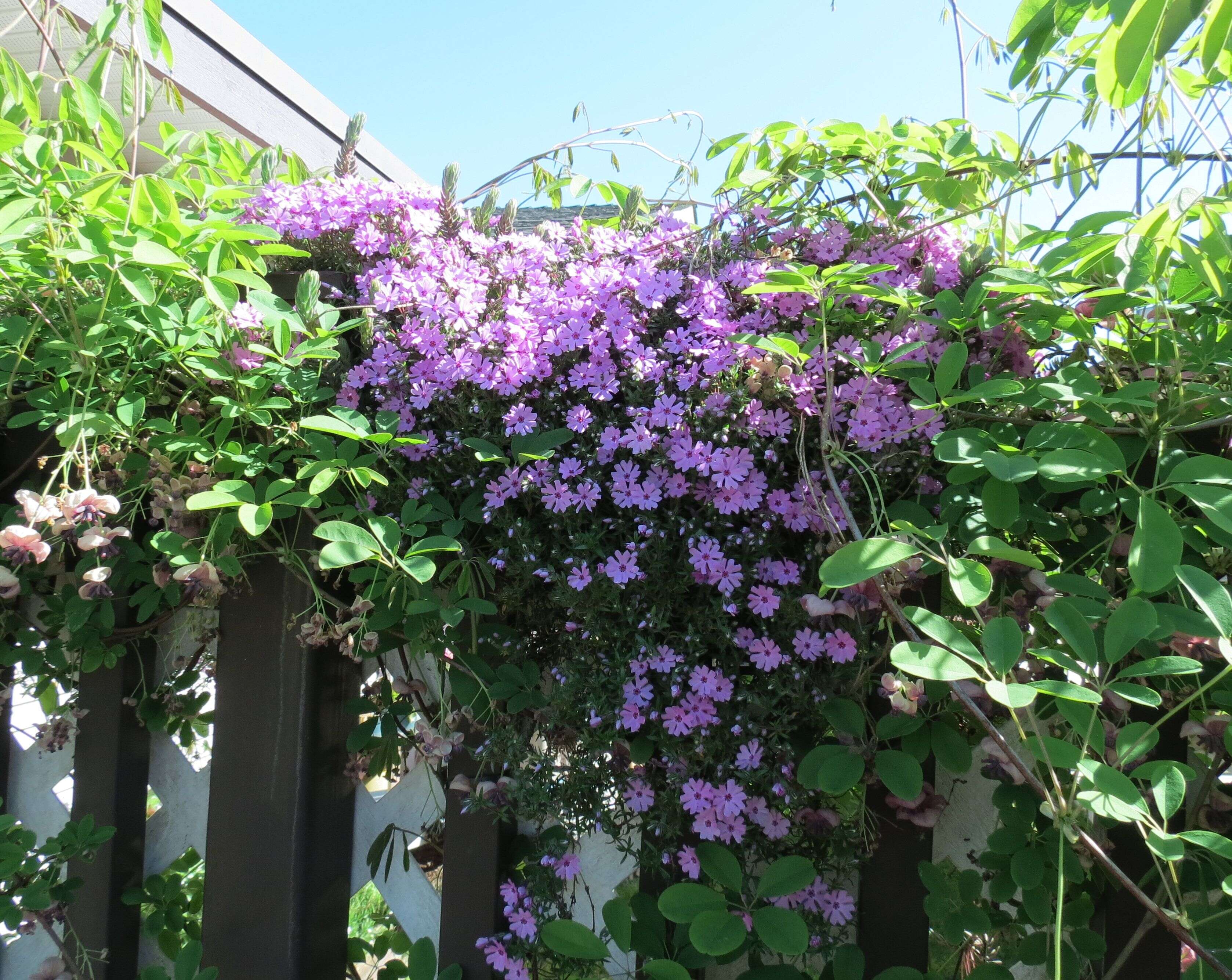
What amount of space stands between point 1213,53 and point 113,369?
130cm

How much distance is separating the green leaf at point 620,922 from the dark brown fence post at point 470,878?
262 mm

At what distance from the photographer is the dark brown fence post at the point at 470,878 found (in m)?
1.26

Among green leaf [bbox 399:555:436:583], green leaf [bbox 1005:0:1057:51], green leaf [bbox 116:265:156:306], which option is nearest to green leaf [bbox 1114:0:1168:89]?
green leaf [bbox 1005:0:1057:51]

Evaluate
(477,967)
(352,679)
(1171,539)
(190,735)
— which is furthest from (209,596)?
(1171,539)

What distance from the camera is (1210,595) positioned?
2.42 feet

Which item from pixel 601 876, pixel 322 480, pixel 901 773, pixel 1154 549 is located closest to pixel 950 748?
pixel 901 773

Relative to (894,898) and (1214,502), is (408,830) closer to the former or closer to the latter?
(894,898)

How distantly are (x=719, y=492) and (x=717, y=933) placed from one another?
0.53 meters

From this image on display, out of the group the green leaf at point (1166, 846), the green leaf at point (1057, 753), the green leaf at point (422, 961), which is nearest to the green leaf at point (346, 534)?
the green leaf at point (422, 961)

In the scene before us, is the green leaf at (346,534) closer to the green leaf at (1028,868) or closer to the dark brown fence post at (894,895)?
the dark brown fence post at (894,895)

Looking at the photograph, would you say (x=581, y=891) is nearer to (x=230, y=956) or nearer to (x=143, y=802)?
(x=230, y=956)

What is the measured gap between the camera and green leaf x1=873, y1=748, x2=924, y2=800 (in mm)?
943

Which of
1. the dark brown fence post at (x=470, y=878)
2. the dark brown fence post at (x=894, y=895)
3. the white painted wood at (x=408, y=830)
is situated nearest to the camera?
the dark brown fence post at (x=894, y=895)

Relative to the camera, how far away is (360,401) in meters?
1.22
